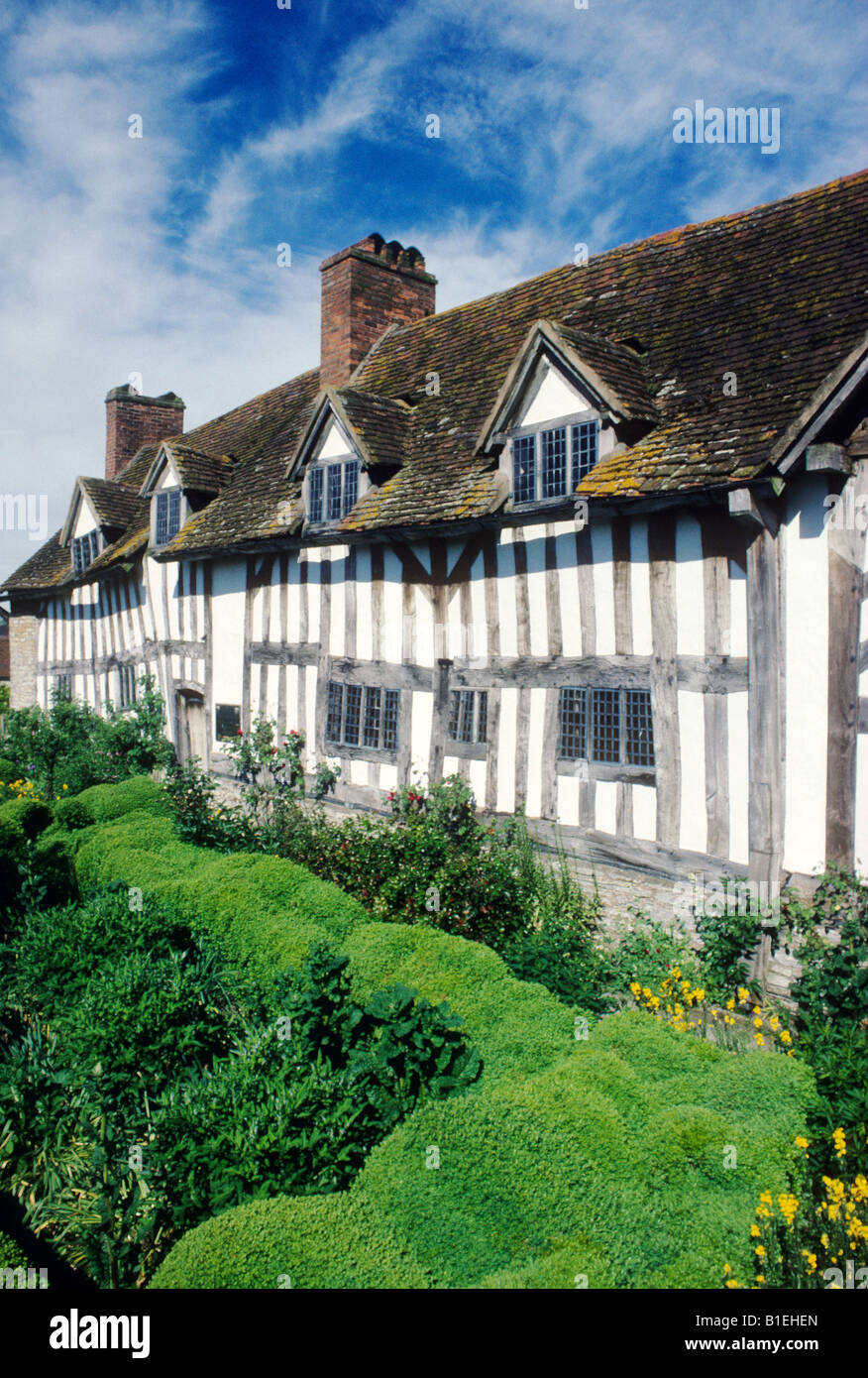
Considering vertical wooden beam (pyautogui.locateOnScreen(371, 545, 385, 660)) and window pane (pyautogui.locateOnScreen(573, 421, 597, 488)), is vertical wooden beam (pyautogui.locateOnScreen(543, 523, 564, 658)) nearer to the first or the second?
window pane (pyautogui.locateOnScreen(573, 421, 597, 488))

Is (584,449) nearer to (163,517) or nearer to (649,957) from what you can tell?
(649,957)

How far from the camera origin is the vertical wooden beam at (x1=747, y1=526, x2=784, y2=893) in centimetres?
723

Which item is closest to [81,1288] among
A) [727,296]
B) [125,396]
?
[727,296]

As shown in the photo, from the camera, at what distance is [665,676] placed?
8.09m

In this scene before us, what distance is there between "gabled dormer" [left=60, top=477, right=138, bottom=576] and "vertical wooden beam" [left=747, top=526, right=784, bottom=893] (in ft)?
52.5

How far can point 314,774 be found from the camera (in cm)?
1231

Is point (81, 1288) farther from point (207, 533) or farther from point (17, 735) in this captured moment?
point (17, 735)

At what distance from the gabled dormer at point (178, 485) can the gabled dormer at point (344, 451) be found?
3.50m

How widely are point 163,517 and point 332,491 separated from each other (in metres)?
5.40

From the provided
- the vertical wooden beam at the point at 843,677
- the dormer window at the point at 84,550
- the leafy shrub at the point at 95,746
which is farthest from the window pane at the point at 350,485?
the dormer window at the point at 84,550

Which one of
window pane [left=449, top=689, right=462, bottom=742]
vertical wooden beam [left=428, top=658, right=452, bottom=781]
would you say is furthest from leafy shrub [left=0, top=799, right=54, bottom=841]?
window pane [left=449, top=689, right=462, bottom=742]

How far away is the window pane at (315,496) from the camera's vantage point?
39.8 feet

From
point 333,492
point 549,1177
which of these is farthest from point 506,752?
point 549,1177
